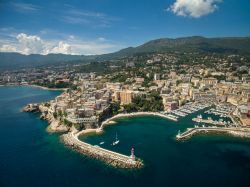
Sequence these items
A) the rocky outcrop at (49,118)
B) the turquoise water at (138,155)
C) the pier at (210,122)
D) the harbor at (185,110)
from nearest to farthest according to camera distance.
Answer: the turquoise water at (138,155)
the rocky outcrop at (49,118)
the pier at (210,122)
the harbor at (185,110)

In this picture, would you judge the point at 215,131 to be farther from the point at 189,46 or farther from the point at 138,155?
the point at 189,46

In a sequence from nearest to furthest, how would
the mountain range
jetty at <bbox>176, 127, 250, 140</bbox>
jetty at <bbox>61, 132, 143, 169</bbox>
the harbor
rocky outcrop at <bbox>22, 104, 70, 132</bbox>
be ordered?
jetty at <bbox>61, 132, 143, 169</bbox>
jetty at <bbox>176, 127, 250, 140</bbox>
rocky outcrop at <bbox>22, 104, 70, 132</bbox>
the harbor
the mountain range

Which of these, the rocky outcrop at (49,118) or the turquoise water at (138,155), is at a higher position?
the rocky outcrop at (49,118)

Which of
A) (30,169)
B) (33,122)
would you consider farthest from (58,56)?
(30,169)

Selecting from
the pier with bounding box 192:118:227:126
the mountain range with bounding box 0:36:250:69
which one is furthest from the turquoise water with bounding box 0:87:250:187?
the mountain range with bounding box 0:36:250:69

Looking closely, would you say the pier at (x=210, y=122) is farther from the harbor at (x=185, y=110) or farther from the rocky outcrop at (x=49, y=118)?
the rocky outcrop at (x=49, y=118)

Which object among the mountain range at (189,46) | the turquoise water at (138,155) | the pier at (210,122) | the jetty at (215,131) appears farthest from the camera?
the mountain range at (189,46)

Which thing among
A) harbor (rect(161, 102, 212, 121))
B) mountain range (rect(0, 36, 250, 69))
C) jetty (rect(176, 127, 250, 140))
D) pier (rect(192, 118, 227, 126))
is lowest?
jetty (rect(176, 127, 250, 140))

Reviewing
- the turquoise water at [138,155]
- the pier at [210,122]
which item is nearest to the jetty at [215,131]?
the turquoise water at [138,155]

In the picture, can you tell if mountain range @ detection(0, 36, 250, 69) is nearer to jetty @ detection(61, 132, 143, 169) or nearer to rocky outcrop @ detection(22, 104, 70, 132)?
rocky outcrop @ detection(22, 104, 70, 132)
